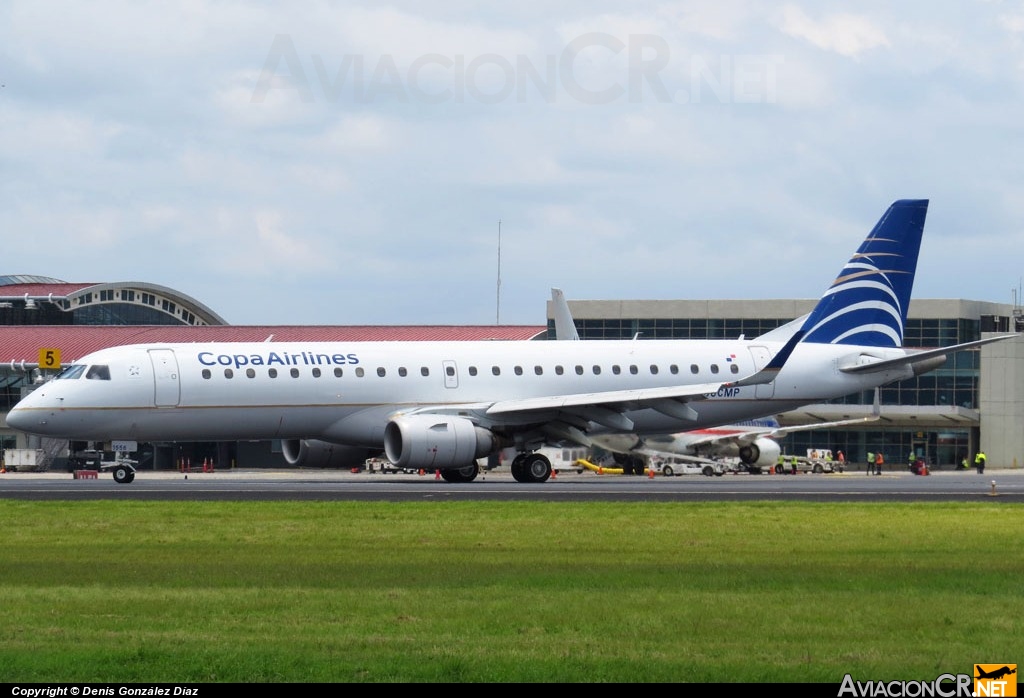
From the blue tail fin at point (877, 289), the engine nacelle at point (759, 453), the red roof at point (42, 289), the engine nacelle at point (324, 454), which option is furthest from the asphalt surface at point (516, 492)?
the red roof at point (42, 289)

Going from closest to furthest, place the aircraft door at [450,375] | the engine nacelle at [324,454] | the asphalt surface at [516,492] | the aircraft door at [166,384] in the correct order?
the asphalt surface at [516,492], the aircraft door at [166,384], the aircraft door at [450,375], the engine nacelle at [324,454]

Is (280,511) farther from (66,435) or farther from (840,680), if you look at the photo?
(840,680)

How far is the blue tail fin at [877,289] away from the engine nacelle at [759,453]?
15.1m

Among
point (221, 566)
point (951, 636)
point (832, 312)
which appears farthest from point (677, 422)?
point (951, 636)

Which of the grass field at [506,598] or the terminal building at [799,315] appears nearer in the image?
the grass field at [506,598]

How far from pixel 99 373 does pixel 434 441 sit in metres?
9.48

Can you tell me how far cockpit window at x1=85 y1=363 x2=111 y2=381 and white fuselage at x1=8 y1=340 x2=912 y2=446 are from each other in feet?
0.25

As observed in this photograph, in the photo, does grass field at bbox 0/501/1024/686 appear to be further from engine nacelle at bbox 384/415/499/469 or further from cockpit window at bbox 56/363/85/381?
cockpit window at bbox 56/363/85/381

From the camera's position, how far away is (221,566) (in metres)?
19.3

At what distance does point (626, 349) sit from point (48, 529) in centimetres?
2502

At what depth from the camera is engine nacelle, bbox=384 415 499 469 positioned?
40969mm

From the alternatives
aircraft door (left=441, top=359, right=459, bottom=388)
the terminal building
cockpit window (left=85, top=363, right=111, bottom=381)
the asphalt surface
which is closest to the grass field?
the asphalt surface

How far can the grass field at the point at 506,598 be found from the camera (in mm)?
12180

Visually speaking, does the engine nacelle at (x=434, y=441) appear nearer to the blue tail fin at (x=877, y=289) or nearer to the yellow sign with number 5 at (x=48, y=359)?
the blue tail fin at (x=877, y=289)
